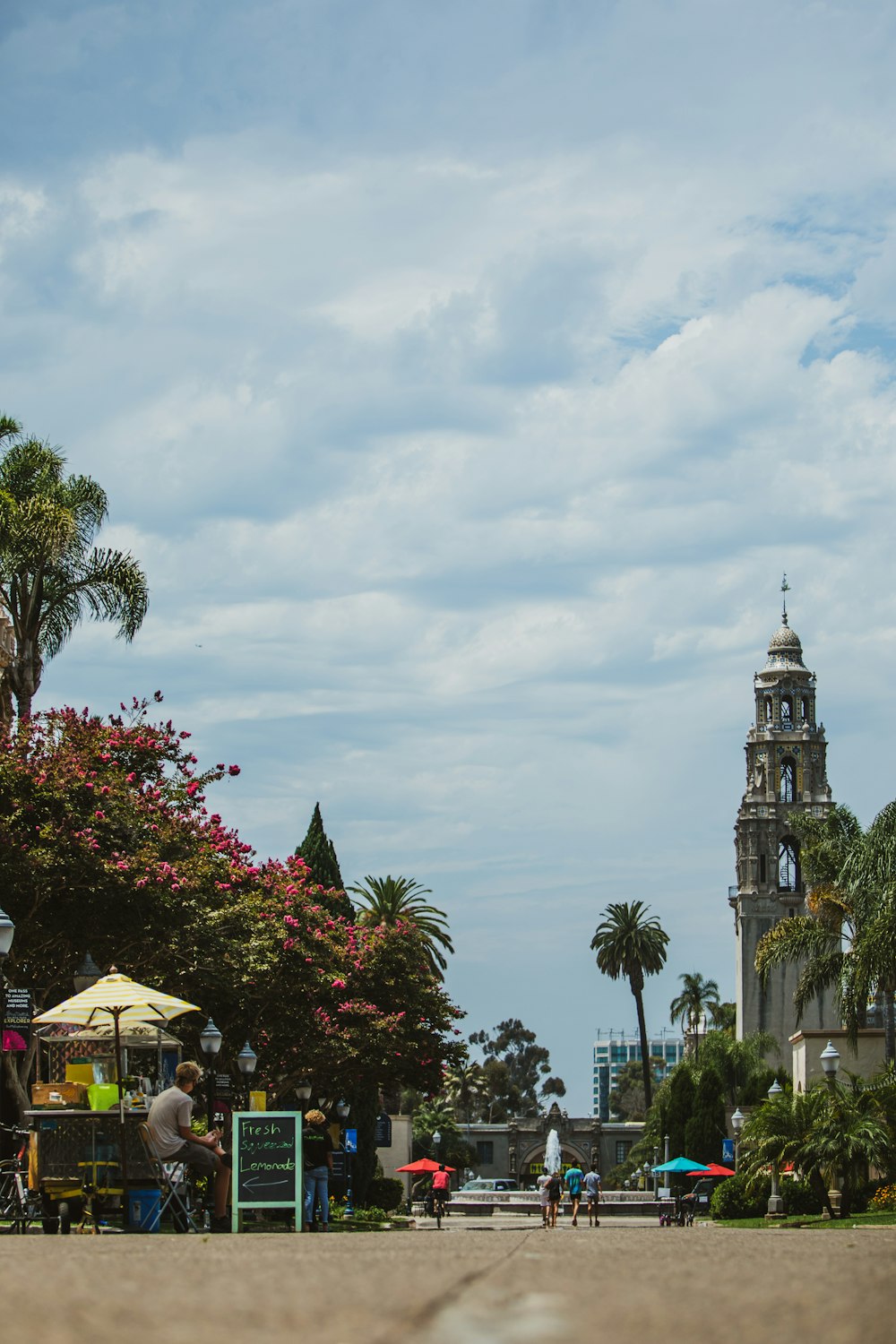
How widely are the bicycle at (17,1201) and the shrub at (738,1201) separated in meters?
20.6

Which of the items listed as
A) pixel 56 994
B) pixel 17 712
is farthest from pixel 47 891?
pixel 17 712

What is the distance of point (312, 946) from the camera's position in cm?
3925

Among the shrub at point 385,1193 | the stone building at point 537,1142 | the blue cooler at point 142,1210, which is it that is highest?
the blue cooler at point 142,1210

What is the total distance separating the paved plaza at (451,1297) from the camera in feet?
14.2

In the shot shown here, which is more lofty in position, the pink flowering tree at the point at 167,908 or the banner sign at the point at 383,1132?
the pink flowering tree at the point at 167,908

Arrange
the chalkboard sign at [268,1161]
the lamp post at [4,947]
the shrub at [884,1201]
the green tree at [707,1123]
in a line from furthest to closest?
1. the green tree at [707,1123]
2. the shrub at [884,1201]
3. the lamp post at [4,947]
4. the chalkboard sign at [268,1161]

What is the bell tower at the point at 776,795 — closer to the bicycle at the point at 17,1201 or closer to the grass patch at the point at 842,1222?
the grass patch at the point at 842,1222

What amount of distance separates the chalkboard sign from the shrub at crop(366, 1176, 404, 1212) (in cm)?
3930

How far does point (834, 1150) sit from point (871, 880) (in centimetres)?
557

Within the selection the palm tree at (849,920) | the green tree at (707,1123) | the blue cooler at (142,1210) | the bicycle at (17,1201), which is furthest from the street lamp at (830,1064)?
the green tree at (707,1123)

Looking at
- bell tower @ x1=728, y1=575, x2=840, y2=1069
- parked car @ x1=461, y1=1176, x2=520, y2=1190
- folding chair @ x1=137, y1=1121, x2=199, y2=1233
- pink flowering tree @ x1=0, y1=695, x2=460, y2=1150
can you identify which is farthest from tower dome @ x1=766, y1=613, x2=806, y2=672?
folding chair @ x1=137, y1=1121, x2=199, y2=1233

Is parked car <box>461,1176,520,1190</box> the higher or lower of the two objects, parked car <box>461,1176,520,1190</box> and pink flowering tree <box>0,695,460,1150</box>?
the lower

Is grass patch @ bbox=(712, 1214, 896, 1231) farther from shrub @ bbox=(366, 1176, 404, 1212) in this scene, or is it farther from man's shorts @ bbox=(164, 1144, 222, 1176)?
shrub @ bbox=(366, 1176, 404, 1212)

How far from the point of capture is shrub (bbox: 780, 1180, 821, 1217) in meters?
35.3
